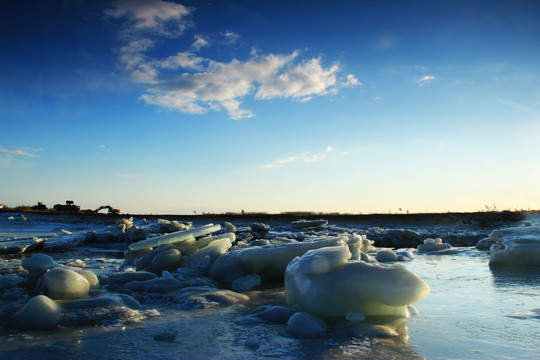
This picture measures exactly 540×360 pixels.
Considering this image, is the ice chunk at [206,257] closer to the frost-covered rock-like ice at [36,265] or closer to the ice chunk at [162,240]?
the ice chunk at [162,240]

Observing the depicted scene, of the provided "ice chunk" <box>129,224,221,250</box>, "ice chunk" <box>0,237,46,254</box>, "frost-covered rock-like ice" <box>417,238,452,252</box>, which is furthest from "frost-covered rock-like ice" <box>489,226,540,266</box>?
"ice chunk" <box>0,237,46,254</box>

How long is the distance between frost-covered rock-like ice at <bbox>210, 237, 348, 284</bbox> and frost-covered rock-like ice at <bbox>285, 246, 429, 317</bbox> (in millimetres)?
1318

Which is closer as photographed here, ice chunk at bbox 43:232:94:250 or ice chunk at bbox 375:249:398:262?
ice chunk at bbox 375:249:398:262

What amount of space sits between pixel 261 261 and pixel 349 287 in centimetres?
172

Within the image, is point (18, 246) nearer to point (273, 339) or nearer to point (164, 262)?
point (164, 262)

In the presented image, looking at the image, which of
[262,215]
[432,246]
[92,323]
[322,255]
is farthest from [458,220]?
[92,323]

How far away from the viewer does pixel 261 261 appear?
4043 millimetres

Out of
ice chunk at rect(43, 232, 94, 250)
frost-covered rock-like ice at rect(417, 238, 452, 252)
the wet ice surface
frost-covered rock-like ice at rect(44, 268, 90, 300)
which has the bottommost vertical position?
ice chunk at rect(43, 232, 94, 250)

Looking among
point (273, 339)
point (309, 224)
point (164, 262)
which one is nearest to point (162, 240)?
point (164, 262)

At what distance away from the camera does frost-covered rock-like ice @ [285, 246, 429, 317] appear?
2352 mm

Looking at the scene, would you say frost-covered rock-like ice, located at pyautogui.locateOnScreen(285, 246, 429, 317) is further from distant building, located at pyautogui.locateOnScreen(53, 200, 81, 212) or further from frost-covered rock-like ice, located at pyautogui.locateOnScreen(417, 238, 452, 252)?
distant building, located at pyautogui.locateOnScreen(53, 200, 81, 212)

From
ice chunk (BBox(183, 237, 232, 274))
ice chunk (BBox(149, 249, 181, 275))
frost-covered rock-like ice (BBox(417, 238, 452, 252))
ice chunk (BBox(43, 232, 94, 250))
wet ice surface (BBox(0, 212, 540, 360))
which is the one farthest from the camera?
ice chunk (BBox(43, 232, 94, 250))

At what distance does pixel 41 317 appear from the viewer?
227 cm

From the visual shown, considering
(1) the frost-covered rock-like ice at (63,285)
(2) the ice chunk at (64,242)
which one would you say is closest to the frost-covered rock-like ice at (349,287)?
(1) the frost-covered rock-like ice at (63,285)
